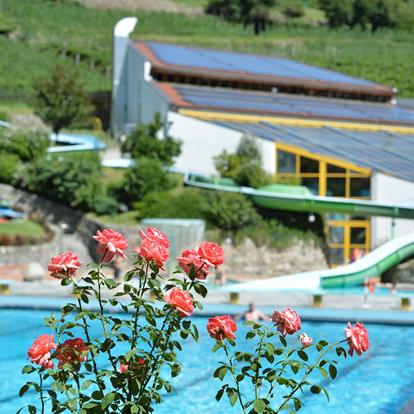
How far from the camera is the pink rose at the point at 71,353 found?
4449mm

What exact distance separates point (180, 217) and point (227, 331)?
739 inches

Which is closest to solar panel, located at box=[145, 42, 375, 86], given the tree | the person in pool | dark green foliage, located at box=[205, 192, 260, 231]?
the tree

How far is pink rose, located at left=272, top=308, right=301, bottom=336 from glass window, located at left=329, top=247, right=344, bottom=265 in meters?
19.1

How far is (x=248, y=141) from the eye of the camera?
24.8m

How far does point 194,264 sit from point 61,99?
89.0 ft

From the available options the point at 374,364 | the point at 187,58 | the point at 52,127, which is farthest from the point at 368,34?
the point at 374,364

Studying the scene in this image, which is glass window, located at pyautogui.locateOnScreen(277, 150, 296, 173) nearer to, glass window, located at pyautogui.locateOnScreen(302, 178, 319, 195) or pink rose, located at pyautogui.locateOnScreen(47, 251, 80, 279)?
glass window, located at pyautogui.locateOnScreen(302, 178, 319, 195)

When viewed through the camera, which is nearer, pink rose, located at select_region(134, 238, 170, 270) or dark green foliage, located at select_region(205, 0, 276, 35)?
pink rose, located at select_region(134, 238, 170, 270)

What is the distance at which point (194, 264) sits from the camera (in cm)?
452

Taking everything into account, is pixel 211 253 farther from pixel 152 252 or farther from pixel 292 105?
pixel 292 105

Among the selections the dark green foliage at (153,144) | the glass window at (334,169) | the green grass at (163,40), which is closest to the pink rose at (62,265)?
the glass window at (334,169)

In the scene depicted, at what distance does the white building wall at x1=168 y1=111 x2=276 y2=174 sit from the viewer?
25906 millimetres

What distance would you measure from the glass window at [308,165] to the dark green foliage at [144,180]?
3435 mm

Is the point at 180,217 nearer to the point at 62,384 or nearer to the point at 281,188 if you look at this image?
the point at 281,188
